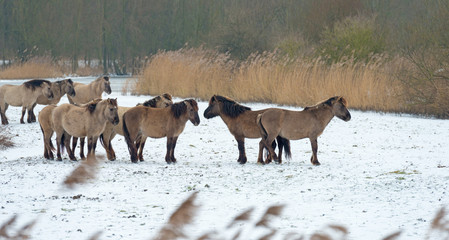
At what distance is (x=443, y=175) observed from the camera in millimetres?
7992

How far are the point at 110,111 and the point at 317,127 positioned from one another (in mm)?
3123

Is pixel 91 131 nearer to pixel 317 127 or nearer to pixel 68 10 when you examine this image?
pixel 317 127

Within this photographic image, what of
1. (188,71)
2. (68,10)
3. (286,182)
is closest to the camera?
(286,182)

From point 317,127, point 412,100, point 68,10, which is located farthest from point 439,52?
point 68,10

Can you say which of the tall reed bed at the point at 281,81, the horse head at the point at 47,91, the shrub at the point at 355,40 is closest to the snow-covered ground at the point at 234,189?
the horse head at the point at 47,91

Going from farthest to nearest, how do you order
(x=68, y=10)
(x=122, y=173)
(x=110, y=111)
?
(x=68, y=10)
(x=110, y=111)
(x=122, y=173)

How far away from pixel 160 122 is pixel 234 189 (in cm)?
247

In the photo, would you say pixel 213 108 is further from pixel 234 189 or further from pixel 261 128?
pixel 234 189

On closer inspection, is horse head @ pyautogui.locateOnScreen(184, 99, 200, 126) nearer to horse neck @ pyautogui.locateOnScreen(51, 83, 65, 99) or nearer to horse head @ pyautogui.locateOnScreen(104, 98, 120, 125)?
horse head @ pyautogui.locateOnScreen(104, 98, 120, 125)

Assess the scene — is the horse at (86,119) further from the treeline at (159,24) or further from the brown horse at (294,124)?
the treeline at (159,24)

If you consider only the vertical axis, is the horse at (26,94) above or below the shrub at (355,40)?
below

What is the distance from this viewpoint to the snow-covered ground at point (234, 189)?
19.0ft

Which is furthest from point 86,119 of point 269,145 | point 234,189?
point 234,189

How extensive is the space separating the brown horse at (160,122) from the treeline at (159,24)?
1643 centimetres
